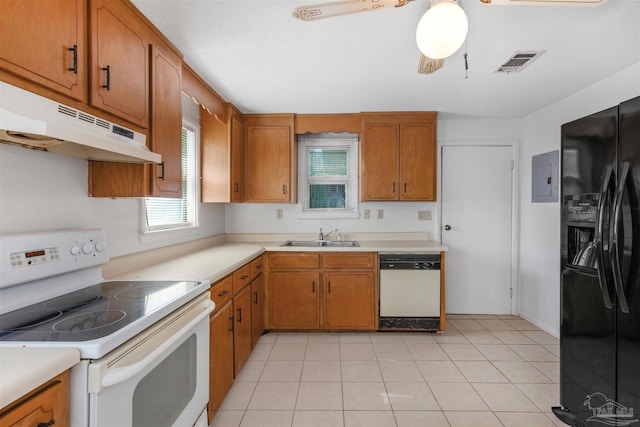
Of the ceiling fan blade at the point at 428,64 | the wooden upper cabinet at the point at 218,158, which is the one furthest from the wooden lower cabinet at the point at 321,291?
the ceiling fan blade at the point at 428,64

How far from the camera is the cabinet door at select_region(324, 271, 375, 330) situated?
3.15 metres

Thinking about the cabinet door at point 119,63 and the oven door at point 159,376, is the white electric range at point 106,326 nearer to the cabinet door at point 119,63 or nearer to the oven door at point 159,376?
the oven door at point 159,376

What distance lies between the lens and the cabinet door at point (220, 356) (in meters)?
1.83

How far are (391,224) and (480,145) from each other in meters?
1.37

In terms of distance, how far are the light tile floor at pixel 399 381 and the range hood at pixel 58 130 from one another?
165 centimetres

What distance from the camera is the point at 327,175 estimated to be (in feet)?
12.4

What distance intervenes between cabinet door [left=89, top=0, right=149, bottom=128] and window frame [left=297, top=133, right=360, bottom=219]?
86.3 inches

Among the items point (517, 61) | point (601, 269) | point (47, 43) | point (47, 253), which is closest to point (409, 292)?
point (601, 269)

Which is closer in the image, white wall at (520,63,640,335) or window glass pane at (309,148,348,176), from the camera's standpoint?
white wall at (520,63,640,335)

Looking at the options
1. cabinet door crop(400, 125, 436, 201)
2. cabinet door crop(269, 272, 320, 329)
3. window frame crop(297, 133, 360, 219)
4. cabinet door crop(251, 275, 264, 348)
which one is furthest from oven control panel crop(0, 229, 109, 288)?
cabinet door crop(400, 125, 436, 201)

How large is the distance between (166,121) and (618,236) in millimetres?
2435

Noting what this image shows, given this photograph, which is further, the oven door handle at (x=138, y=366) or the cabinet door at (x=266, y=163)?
the cabinet door at (x=266, y=163)

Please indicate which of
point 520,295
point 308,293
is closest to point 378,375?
point 308,293

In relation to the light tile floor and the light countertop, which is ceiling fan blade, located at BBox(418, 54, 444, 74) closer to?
the light countertop
